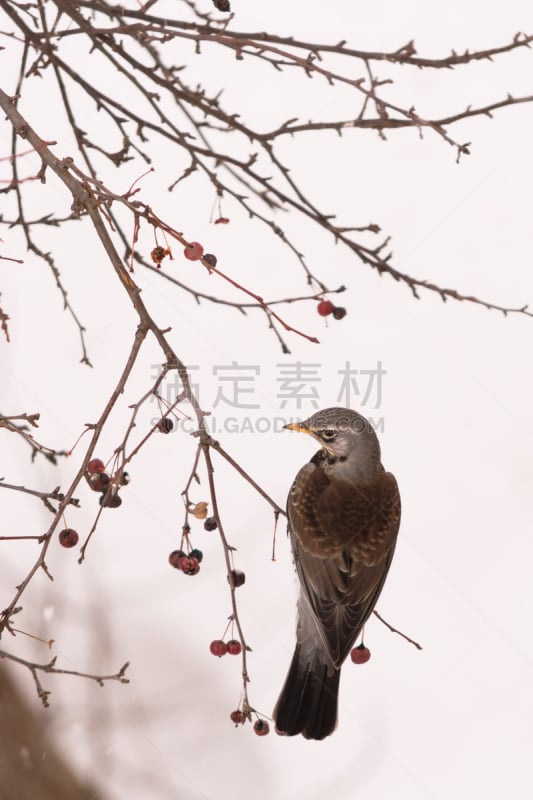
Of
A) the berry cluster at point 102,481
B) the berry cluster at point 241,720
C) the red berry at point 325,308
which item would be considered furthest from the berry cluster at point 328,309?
the berry cluster at point 241,720

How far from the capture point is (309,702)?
249 centimetres

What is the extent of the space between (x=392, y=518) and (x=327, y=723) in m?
0.67

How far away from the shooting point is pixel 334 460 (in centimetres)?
247

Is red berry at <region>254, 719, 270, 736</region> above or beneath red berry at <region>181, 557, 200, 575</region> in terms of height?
beneath

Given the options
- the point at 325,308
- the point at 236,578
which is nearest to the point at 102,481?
the point at 236,578

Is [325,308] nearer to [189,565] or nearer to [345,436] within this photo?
[345,436]

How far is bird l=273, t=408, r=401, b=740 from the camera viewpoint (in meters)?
2.40

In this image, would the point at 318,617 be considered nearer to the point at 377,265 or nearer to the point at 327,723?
the point at 327,723

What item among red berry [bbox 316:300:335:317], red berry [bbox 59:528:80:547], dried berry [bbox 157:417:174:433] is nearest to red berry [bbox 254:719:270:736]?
red berry [bbox 59:528:80:547]

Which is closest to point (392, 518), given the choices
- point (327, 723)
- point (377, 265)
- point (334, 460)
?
point (334, 460)

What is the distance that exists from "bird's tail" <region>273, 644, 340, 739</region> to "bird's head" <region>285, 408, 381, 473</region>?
2.17 ft

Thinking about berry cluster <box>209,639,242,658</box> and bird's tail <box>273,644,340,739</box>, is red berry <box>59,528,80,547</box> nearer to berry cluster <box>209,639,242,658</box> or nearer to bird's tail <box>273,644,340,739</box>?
berry cluster <box>209,639,242,658</box>

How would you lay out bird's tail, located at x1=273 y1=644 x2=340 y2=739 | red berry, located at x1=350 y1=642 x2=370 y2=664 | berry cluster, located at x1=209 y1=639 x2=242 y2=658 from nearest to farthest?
berry cluster, located at x1=209 y1=639 x2=242 y2=658, red berry, located at x1=350 y1=642 x2=370 y2=664, bird's tail, located at x1=273 y1=644 x2=340 y2=739

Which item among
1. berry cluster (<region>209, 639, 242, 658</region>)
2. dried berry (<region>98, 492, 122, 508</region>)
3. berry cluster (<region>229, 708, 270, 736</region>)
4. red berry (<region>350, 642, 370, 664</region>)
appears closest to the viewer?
dried berry (<region>98, 492, 122, 508</region>)
